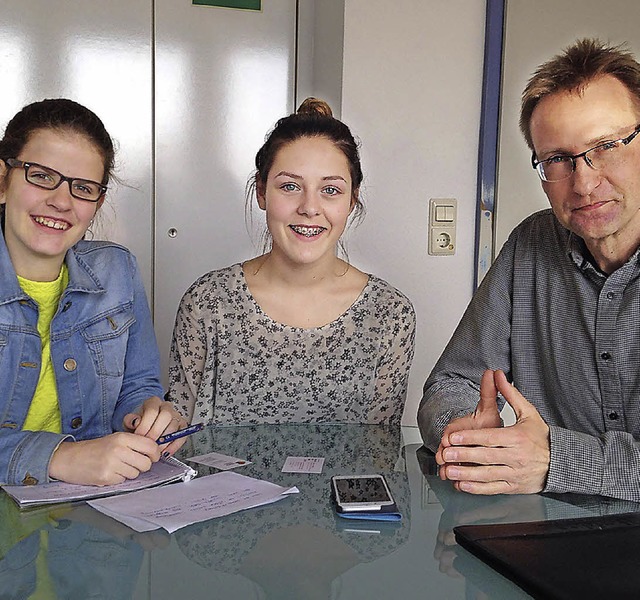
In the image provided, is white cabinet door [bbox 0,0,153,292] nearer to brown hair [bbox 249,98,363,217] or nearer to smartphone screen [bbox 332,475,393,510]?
brown hair [bbox 249,98,363,217]

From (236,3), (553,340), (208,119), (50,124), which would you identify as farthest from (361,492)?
(236,3)

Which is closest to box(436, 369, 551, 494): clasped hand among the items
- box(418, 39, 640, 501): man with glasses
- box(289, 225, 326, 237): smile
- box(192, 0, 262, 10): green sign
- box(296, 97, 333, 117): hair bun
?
box(418, 39, 640, 501): man with glasses

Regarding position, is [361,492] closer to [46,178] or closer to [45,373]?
[45,373]

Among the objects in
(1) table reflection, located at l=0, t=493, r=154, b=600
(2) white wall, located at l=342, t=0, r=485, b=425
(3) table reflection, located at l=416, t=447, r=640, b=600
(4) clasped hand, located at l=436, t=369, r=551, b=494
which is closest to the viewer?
(1) table reflection, located at l=0, t=493, r=154, b=600

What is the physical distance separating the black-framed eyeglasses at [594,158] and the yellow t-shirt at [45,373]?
1.13m

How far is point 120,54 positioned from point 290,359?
1.76 m

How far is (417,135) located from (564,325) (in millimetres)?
1439

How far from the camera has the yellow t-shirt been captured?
5.83 feet

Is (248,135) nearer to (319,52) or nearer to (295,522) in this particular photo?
(319,52)

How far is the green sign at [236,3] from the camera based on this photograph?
10.9 ft

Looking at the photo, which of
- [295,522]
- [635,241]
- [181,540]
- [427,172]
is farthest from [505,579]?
[427,172]

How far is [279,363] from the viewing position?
7.00 ft

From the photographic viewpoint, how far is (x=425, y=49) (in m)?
2.98

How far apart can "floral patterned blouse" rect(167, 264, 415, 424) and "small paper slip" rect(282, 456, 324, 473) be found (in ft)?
1.84
